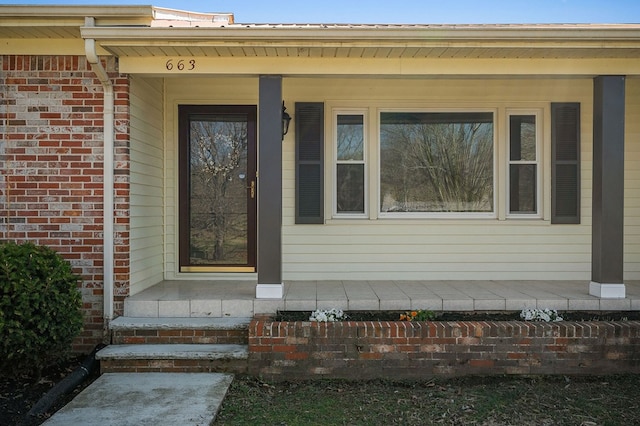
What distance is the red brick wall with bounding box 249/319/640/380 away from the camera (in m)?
4.35

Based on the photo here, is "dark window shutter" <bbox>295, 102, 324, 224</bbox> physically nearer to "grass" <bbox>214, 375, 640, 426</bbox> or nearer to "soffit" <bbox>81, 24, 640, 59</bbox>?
"soffit" <bbox>81, 24, 640, 59</bbox>

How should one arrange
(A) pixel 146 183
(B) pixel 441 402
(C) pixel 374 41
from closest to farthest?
(B) pixel 441 402, (C) pixel 374 41, (A) pixel 146 183

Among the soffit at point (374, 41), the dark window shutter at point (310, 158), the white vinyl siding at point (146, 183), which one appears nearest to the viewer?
the soffit at point (374, 41)

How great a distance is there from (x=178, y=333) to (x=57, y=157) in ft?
6.50

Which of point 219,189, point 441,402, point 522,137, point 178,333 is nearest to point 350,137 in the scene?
point 219,189

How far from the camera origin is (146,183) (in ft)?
17.9

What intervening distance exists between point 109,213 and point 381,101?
3150mm

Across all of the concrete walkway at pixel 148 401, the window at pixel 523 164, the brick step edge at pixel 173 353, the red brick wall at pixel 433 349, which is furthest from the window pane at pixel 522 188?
the concrete walkway at pixel 148 401

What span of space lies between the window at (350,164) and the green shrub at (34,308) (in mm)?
2976

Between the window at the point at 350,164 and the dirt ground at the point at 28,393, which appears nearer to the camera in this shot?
the dirt ground at the point at 28,393

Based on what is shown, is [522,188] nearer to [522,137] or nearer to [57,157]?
[522,137]

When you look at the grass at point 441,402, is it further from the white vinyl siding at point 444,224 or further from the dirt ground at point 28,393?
the white vinyl siding at point 444,224

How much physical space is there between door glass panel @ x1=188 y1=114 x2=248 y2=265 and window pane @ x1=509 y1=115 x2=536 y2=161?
3.01m

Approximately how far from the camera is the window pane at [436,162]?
6.17 metres
